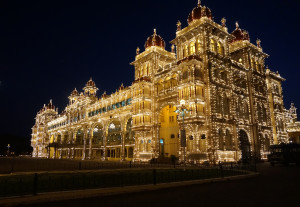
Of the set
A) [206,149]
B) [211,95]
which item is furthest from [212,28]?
[206,149]

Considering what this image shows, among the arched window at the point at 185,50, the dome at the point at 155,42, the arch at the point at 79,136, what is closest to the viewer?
the arched window at the point at 185,50

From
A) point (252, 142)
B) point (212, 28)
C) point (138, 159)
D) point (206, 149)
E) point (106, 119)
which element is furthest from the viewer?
point (106, 119)

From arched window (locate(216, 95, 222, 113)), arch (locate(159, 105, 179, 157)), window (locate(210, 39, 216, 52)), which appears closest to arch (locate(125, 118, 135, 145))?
arch (locate(159, 105, 179, 157))

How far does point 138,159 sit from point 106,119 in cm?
1876

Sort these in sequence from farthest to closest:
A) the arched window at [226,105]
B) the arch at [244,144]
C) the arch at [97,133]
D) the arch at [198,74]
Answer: the arch at [97,133], the arch at [244,144], the arched window at [226,105], the arch at [198,74]

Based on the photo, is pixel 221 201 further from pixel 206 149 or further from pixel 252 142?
pixel 252 142

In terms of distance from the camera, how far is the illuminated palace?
35.3m

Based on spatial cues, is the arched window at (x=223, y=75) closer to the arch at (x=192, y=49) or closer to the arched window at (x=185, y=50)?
the arch at (x=192, y=49)

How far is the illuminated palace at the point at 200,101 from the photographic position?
1391 inches

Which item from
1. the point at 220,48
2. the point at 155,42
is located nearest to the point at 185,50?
the point at 220,48

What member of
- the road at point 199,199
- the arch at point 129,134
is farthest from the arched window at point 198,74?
the road at point 199,199

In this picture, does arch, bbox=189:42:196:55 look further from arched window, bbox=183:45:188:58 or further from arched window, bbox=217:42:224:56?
arched window, bbox=217:42:224:56

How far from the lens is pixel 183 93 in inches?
1423

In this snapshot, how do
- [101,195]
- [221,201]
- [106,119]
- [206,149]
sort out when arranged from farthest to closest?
[106,119], [206,149], [101,195], [221,201]
